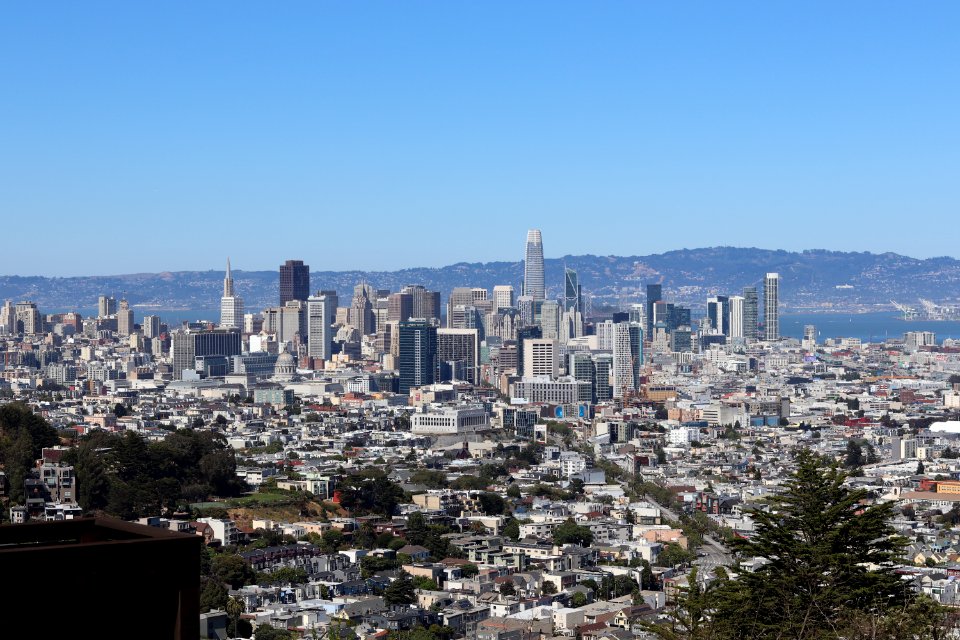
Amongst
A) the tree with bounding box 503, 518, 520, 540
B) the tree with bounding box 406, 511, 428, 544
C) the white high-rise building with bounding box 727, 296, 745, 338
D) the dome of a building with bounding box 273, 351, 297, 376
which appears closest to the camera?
the tree with bounding box 406, 511, 428, 544

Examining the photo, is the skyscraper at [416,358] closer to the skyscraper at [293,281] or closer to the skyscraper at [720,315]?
the skyscraper at [293,281]

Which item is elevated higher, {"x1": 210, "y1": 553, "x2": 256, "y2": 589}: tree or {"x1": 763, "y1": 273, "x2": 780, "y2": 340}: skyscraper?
{"x1": 763, "y1": 273, "x2": 780, "y2": 340}: skyscraper

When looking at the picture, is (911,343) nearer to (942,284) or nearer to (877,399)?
(877,399)

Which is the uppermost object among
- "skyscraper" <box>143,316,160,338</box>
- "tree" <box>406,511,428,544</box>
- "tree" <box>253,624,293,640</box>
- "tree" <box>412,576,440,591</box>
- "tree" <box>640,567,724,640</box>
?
"tree" <box>640,567,724,640</box>

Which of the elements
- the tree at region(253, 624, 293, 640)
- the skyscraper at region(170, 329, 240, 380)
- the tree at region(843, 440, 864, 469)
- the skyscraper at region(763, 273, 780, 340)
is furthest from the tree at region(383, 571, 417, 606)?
the skyscraper at region(763, 273, 780, 340)

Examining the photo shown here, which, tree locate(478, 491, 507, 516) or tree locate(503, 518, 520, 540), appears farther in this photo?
tree locate(478, 491, 507, 516)

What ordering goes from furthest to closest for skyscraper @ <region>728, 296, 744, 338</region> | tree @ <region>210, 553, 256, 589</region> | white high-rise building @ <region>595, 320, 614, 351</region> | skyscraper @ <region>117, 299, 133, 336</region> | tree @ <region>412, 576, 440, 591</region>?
1. skyscraper @ <region>728, 296, 744, 338</region>
2. skyscraper @ <region>117, 299, 133, 336</region>
3. white high-rise building @ <region>595, 320, 614, 351</region>
4. tree @ <region>412, 576, 440, 591</region>
5. tree @ <region>210, 553, 256, 589</region>

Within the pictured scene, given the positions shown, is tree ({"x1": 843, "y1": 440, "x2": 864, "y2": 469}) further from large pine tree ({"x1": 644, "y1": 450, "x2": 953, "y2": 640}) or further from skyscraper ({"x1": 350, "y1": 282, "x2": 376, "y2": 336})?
skyscraper ({"x1": 350, "y1": 282, "x2": 376, "y2": 336})
